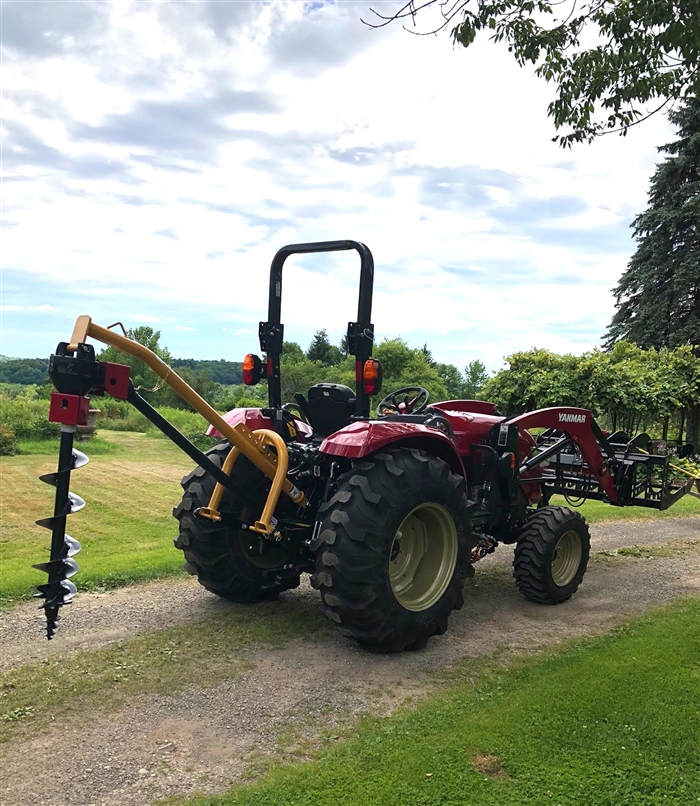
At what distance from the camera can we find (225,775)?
3.20 metres

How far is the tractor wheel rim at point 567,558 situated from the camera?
624 centimetres

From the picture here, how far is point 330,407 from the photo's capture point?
5.36m

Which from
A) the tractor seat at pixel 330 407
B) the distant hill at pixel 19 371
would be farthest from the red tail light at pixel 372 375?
the distant hill at pixel 19 371

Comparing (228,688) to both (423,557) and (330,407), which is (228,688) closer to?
(423,557)

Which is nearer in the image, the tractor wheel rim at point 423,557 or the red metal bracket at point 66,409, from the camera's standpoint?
the red metal bracket at point 66,409

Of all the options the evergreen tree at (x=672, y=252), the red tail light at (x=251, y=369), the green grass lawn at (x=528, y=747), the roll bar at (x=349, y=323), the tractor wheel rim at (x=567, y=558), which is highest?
the evergreen tree at (x=672, y=252)

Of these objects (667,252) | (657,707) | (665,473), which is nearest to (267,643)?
(657,707)

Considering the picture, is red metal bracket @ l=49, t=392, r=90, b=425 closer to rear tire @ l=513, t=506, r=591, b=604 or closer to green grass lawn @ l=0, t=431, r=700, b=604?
green grass lawn @ l=0, t=431, r=700, b=604

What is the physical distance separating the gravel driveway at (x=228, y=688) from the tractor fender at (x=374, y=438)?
1.36 meters

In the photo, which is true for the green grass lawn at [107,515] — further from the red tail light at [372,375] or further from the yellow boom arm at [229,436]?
the red tail light at [372,375]

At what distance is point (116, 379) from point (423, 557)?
2541 mm

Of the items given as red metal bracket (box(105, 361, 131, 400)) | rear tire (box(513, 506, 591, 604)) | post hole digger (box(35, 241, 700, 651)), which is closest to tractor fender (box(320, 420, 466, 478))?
post hole digger (box(35, 241, 700, 651))

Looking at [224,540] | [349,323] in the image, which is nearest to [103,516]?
[224,540]

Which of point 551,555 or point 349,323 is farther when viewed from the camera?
point 551,555
